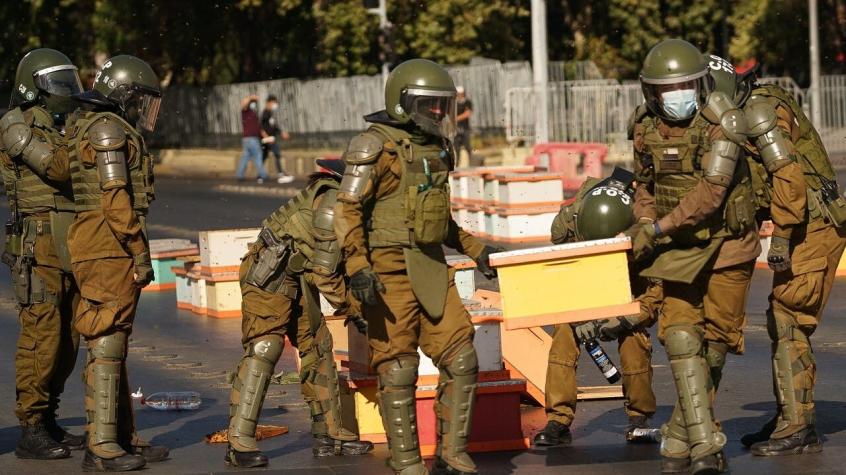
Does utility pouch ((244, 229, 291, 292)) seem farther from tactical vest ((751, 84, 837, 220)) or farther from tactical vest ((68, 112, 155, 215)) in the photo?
tactical vest ((751, 84, 837, 220))

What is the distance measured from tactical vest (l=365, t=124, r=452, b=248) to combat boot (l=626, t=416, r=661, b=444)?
1.67 metres

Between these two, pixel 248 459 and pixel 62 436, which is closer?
pixel 248 459

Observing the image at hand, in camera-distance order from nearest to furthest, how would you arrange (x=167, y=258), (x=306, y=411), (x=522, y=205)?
1. (x=306, y=411)
2. (x=167, y=258)
3. (x=522, y=205)

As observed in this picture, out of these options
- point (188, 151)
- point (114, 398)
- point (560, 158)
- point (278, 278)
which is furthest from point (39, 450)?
point (188, 151)

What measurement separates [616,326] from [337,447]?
4.97ft

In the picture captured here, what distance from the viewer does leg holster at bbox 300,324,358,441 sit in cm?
820

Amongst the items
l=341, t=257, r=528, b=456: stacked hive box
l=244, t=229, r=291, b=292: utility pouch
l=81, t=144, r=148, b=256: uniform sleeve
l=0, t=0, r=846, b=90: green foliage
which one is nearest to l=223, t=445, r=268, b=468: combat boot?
l=341, t=257, r=528, b=456: stacked hive box

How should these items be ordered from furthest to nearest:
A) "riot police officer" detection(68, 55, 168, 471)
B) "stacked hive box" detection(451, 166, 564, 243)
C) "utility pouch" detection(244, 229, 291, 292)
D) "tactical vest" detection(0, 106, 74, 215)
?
"stacked hive box" detection(451, 166, 564, 243) → "tactical vest" detection(0, 106, 74, 215) → "utility pouch" detection(244, 229, 291, 292) → "riot police officer" detection(68, 55, 168, 471)

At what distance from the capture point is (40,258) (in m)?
8.36

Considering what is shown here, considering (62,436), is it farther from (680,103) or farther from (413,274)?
(680,103)

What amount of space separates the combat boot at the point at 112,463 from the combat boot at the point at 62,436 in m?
0.54

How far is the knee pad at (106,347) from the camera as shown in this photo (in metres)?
7.81

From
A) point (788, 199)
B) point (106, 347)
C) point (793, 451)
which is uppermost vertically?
point (788, 199)

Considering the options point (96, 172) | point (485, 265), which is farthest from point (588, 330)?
point (96, 172)
